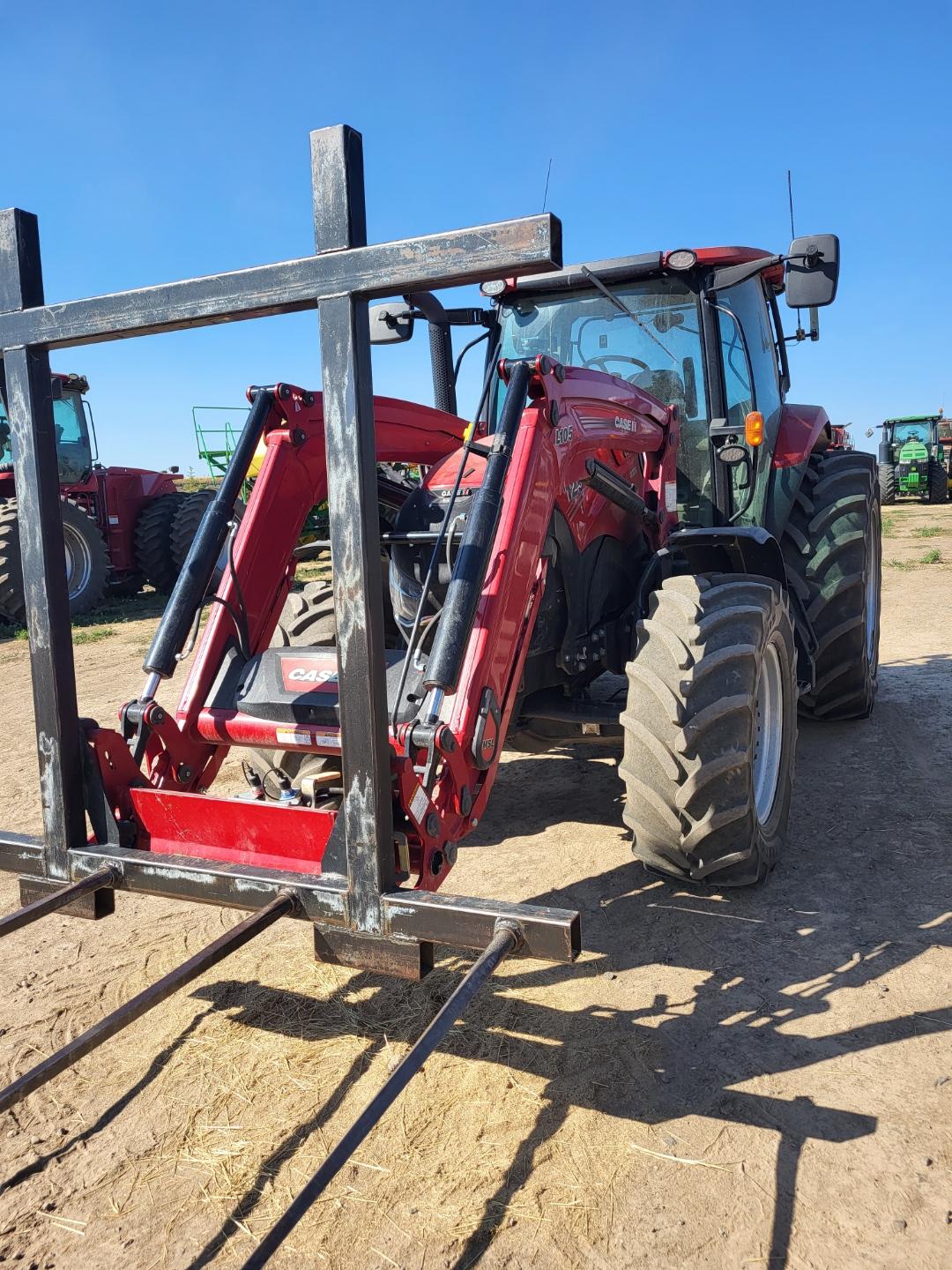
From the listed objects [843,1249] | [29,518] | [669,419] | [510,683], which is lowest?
[843,1249]

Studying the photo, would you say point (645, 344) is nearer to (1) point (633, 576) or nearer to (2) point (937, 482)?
(1) point (633, 576)

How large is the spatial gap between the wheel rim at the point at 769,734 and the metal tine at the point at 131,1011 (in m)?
2.16

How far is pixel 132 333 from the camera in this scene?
2.38 meters

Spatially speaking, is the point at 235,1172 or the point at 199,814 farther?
the point at 199,814

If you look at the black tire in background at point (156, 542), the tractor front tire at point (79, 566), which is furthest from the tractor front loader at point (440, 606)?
the black tire in background at point (156, 542)

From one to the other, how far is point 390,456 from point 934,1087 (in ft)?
9.62

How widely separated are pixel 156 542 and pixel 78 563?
4.53 ft

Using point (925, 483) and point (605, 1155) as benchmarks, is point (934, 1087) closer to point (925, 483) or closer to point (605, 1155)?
point (605, 1155)

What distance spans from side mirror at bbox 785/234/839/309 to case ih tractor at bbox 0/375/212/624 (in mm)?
9335

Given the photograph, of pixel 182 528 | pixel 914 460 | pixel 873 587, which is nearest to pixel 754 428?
pixel 873 587

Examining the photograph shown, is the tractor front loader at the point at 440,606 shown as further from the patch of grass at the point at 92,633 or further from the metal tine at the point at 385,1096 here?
the patch of grass at the point at 92,633

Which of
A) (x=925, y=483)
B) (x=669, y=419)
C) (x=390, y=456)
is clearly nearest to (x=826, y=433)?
(x=669, y=419)

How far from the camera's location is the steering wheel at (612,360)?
473 centimetres

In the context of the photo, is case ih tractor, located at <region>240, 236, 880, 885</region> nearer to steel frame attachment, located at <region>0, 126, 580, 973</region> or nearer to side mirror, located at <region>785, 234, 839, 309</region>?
side mirror, located at <region>785, 234, 839, 309</region>
